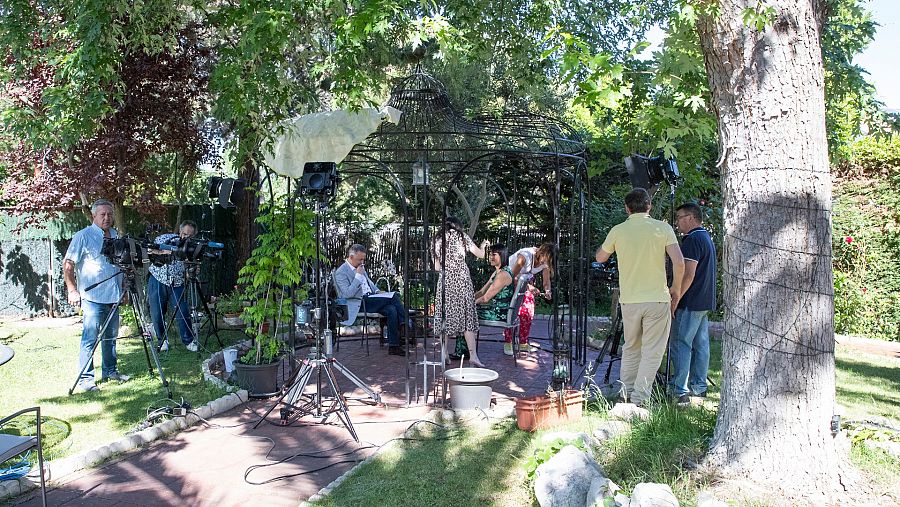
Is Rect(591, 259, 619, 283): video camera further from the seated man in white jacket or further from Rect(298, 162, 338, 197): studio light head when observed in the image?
Rect(298, 162, 338, 197): studio light head

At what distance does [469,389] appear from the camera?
5.21 m

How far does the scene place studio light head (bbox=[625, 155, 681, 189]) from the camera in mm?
5410

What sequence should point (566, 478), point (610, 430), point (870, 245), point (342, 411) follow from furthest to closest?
point (870, 245)
point (342, 411)
point (610, 430)
point (566, 478)

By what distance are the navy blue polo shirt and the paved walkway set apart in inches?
63.8

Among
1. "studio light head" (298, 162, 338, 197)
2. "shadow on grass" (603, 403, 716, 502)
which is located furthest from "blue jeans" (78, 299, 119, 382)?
"shadow on grass" (603, 403, 716, 502)

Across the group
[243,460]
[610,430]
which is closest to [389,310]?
[243,460]

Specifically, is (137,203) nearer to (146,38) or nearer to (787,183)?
(146,38)

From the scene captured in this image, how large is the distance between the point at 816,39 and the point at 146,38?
538 cm

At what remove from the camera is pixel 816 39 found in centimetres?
342

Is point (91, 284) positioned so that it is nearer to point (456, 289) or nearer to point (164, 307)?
point (164, 307)

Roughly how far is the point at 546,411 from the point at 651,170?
2.20 metres

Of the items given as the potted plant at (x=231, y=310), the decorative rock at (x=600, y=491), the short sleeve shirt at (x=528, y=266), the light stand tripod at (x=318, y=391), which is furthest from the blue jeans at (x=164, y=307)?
the decorative rock at (x=600, y=491)

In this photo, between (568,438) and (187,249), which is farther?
(187,249)

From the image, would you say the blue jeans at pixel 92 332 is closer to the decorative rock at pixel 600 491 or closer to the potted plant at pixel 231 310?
the potted plant at pixel 231 310
